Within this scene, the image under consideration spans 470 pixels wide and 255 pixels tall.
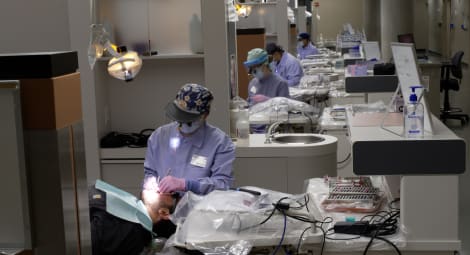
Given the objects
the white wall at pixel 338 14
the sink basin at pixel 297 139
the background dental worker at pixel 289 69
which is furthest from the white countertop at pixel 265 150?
the white wall at pixel 338 14

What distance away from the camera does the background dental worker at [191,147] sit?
3.61 metres

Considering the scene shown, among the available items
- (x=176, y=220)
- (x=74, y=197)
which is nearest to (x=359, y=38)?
(x=176, y=220)

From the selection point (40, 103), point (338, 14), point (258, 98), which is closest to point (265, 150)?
point (258, 98)

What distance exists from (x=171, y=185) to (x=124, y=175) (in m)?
1.48

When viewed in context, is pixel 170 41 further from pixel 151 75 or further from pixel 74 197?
pixel 74 197

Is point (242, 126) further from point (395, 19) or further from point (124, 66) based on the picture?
point (395, 19)

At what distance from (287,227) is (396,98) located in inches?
56.2

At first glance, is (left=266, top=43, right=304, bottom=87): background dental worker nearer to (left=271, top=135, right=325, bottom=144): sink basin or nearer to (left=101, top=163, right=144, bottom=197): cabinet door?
(left=271, top=135, right=325, bottom=144): sink basin

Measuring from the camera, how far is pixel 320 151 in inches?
180

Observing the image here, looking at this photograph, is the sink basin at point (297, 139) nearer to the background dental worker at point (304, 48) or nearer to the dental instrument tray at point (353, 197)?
the dental instrument tray at point (353, 197)

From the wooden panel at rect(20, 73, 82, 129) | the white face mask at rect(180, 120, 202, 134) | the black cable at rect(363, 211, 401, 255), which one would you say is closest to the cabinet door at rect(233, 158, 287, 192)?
the white face mask at rect(180, 120, 202, 134)

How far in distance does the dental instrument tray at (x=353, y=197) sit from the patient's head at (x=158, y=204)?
0.75 m

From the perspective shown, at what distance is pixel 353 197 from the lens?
3.08 m

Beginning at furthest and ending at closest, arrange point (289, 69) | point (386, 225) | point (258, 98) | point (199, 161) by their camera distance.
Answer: point (289, 69) < point (258, 98) < point (199, 161) < point (386, 225)
